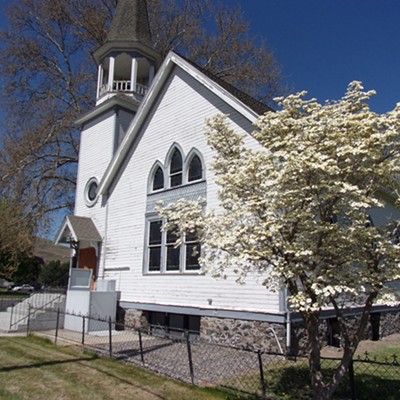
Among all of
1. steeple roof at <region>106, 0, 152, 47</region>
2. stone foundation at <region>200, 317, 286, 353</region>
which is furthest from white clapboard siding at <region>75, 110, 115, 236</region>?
stone foundation at <region>200, 317, 286, 353</region>

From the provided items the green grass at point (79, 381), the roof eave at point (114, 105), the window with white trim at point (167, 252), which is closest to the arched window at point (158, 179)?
the window with white trim at point (167, 252)

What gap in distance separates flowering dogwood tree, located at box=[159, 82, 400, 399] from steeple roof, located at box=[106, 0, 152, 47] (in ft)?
51.7

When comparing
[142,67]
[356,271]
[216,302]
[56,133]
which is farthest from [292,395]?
[56,133]

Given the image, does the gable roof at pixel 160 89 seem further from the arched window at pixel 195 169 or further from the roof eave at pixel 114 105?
the roof eave at pixel 114 105

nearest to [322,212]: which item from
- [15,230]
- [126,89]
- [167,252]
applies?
[167,252]

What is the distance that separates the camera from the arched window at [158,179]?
1529 centimetres

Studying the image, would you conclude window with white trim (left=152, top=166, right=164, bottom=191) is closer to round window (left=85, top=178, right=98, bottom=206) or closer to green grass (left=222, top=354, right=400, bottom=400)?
round window (left=85, top=178, right=98, bottom=206)

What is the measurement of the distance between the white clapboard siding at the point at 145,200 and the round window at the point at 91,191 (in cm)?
169

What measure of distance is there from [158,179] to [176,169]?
1.09 metres

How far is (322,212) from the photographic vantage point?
5977 millimetres

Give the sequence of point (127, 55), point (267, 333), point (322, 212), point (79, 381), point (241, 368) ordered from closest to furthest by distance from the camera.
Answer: point (322, 212), point (79, 381), point (241, 368), point (267, 333), point (127, 55)

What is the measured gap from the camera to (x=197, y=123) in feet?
46.3

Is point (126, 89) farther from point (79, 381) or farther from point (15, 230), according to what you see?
point (79, 381)

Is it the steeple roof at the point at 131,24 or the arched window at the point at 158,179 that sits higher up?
the steeple roof at the point at 131,24
